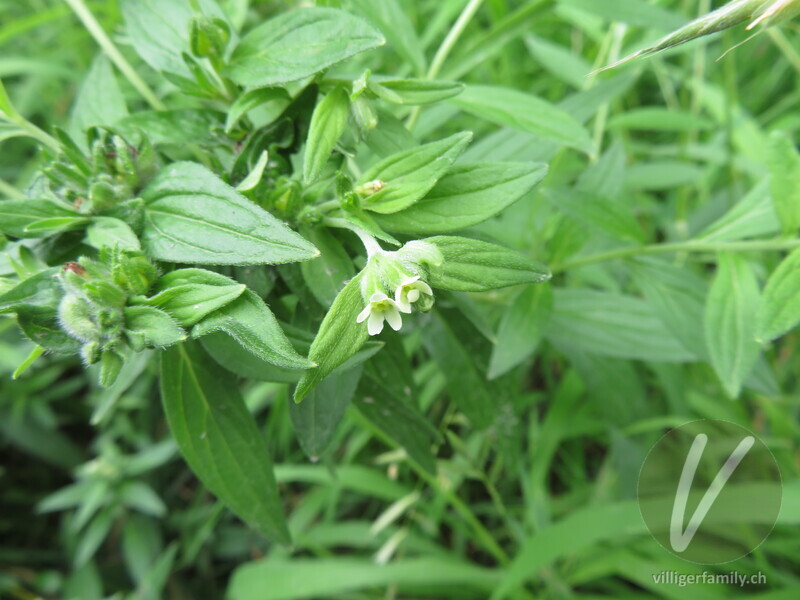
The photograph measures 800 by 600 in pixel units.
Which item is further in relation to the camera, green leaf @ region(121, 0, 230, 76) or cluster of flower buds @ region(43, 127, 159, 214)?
green leaf @ region(121, 0, 230, 76)

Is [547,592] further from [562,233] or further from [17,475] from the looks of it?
[17,475]

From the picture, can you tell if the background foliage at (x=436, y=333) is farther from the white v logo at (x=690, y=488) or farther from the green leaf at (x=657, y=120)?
the white v logo at (x=690, y=488)

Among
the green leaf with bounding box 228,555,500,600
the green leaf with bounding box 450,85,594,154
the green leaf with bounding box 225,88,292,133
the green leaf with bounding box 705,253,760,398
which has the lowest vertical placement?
the green leaf with bounding box 228,555,500,600

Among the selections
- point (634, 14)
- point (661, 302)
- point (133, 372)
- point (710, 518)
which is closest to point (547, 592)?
point (710, 518)

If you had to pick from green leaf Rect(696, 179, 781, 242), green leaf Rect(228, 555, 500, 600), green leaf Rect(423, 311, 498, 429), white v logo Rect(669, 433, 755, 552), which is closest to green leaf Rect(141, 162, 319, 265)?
green leaf Rect(423, 311, 498, 429)

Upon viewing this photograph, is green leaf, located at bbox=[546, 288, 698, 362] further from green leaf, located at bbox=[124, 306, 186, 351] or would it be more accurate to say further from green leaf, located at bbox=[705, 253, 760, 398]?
green leaf, located at bbox=[124, 306, 186, 351]

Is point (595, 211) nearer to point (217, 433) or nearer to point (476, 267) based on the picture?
point (476, 267)

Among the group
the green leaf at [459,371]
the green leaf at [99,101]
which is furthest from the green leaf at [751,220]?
the green leaf at [99,101]
